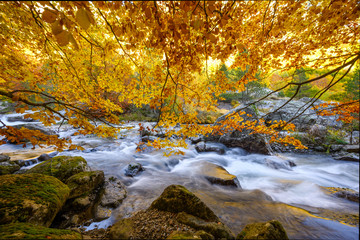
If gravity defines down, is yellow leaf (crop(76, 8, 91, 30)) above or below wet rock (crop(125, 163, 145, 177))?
above

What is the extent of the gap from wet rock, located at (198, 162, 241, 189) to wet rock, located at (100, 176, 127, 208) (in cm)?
303

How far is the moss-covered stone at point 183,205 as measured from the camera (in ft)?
8.50

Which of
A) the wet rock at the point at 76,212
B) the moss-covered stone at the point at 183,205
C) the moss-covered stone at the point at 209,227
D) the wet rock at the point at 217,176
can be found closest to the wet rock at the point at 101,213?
the wet rock at the point at 76,212

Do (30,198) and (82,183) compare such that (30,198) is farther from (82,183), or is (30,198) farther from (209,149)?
(209,149)

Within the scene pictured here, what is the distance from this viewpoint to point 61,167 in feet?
13.1

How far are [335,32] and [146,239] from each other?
706 cm

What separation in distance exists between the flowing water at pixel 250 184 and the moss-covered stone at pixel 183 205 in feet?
3.07

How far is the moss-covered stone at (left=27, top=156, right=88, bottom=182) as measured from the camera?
3.79 m

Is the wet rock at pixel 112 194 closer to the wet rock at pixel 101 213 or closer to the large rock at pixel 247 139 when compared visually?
the wet rock at pixel 101 213

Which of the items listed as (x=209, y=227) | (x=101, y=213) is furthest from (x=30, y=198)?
(x=209, y=227)

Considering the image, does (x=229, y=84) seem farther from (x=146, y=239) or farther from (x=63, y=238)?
(x=63, y=238)

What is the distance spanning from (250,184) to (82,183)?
5615 millimetres

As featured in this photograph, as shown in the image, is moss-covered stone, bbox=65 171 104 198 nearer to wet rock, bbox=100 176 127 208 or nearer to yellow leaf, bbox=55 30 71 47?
wet rock, bbox=100 176 127 208

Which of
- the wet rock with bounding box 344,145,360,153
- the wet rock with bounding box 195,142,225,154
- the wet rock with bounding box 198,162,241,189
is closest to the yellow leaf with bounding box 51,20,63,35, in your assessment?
the wet rock with bounding box 198,162,241,189
